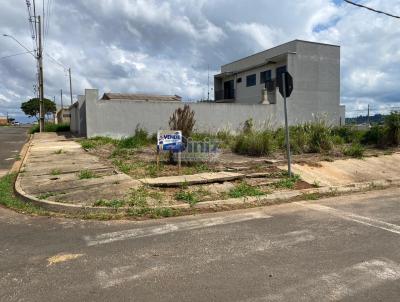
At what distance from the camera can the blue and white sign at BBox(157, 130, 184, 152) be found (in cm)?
1094

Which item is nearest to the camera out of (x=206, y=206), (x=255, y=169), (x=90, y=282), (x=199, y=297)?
(x=199, y=297)

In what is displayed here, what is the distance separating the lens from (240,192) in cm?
898

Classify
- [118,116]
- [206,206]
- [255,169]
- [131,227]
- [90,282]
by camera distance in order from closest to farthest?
[90,282] → [131,227] → [206,206] → [255,169] → [118,116]

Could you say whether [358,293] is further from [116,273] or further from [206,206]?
[206,206]

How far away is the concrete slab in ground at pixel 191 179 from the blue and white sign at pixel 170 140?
111 centimetres

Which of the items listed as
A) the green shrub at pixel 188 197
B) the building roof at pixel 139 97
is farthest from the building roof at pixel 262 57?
the green shrub at pixel 188 197

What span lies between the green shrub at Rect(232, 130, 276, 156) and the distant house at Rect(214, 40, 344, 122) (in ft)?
65.8

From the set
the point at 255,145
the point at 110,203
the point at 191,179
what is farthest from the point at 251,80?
the point at 110,203

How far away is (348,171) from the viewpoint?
11875 mm

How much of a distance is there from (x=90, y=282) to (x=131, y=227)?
2.25 m

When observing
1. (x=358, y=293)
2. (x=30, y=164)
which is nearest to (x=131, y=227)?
(x=358, y=293)

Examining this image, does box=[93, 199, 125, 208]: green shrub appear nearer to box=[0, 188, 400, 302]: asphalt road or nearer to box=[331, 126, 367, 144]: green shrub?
box=[0, 188, 400, 302]: asphalt road

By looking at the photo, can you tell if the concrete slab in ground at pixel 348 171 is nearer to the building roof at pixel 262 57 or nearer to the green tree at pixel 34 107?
the building roof at pixel 262 57

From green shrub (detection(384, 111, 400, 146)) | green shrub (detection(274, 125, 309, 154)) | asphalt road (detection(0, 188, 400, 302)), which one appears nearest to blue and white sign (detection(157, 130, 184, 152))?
asphalt road (detection(0, 188, 400, 302))
